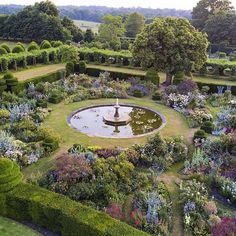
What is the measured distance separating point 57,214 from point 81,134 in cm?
811

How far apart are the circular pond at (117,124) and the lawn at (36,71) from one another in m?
10.8

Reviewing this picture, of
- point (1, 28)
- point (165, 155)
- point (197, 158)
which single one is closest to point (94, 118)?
point (165, 155)

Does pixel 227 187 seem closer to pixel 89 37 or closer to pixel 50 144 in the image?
pixel 50 144

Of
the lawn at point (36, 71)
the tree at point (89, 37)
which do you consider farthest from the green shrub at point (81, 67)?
the tree at point (89, 37)

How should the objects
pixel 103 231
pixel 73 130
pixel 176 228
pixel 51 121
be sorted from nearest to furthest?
1. pixel 103 231
2. pixel 176 228
3. pixel 73 130
4. pixel 51 121

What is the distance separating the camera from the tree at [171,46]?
88.5 feet

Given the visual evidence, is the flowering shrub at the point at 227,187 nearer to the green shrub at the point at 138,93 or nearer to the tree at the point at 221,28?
the green shrub at the point at 138,93

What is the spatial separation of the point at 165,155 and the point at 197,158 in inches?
57.3

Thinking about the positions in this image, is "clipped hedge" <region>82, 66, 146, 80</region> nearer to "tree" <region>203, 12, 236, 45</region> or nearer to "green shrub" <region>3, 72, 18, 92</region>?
"green shrub" <region>3, 72, 18, 92</region>

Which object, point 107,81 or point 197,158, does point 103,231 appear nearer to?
point 197,158

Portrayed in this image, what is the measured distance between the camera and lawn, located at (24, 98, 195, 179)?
15.2 meters

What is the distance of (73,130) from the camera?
62.2 feet

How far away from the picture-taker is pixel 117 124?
66.5 feet

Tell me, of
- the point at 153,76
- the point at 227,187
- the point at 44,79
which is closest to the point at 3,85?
the point at 44,79
